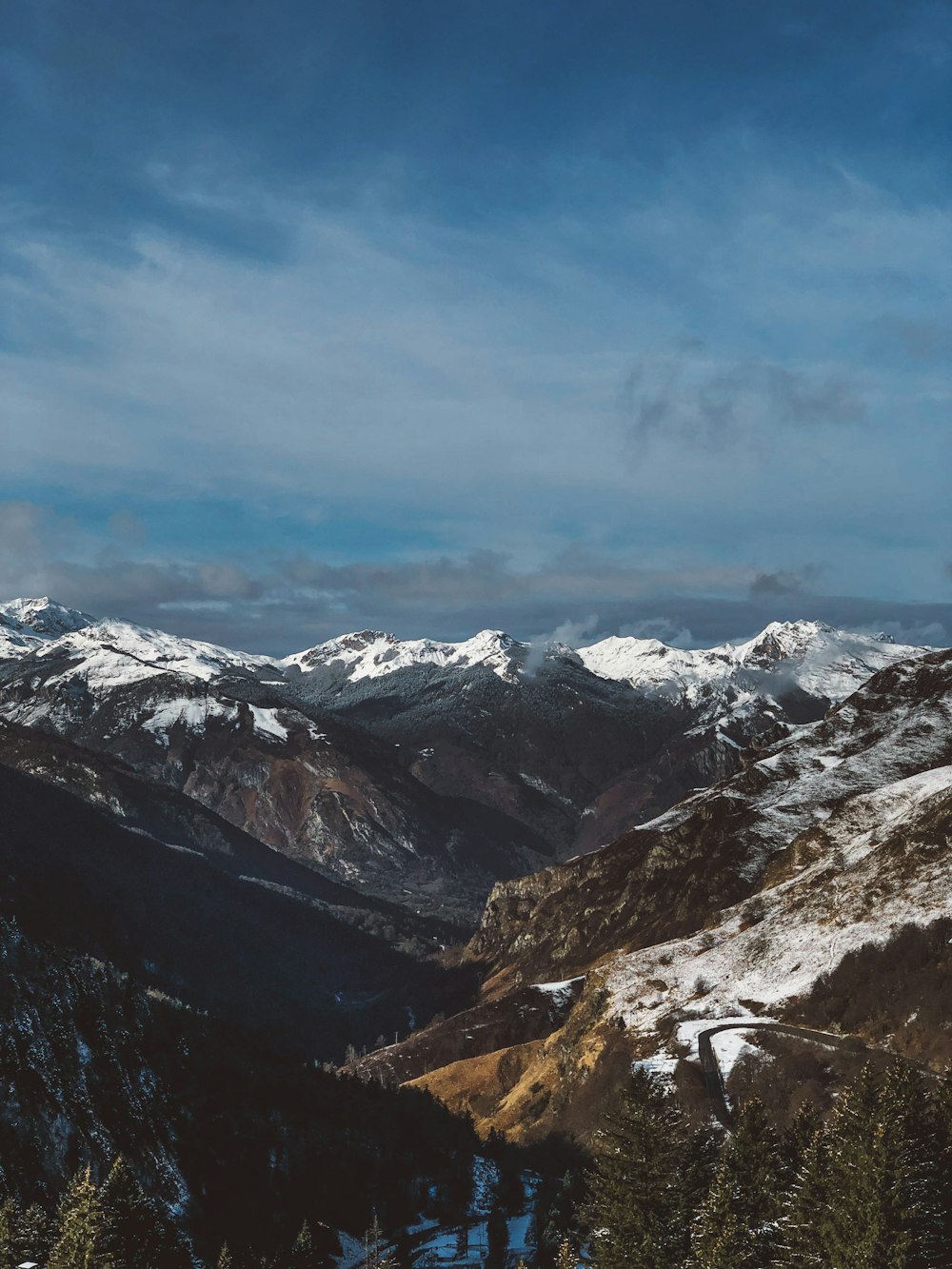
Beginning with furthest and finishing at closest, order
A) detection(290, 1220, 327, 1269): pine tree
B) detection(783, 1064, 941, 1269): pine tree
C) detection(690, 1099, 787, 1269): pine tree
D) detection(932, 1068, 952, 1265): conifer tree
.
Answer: detection(290, 1220, 327, 1269): pine tree < detection(690, 1099, 787, 1269): pine tree < detection(932, 1068, 952, 1265): conifer tree < detection(783, 1064, 941, 1269): pine tree

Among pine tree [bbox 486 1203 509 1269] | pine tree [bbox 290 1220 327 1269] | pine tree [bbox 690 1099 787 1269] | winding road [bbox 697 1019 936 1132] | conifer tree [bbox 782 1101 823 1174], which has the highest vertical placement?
pine tree [bbox 690 1099 787 1269]

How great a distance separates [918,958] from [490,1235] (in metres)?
81.0

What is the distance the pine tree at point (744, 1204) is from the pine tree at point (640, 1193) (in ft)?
10.5

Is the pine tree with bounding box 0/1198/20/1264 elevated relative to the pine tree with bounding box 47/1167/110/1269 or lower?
lower

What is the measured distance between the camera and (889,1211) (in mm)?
65000

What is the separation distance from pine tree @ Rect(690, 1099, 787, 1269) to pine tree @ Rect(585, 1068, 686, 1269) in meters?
3.20

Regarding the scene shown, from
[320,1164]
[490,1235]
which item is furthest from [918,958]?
[320,1164]

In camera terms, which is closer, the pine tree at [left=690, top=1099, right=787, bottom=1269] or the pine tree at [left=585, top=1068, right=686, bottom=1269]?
the pine tree at [left=690, top=1099, right=787, bottom=1269]

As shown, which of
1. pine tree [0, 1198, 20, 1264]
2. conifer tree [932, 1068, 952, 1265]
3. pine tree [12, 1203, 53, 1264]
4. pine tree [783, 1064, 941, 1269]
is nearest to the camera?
pine tree [783, 1064, 941, 1269]

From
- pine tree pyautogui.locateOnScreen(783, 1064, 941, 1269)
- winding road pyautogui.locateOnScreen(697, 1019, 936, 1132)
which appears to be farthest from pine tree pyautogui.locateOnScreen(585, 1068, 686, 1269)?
winding road pyautogui.locateOnScreen(697, 1019, 936, 1132)

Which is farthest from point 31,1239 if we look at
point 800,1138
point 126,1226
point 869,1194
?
point 869,1194

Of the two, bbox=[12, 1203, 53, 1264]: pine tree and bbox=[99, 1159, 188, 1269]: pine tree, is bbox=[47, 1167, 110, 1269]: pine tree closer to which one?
bbox=[99, 1159, 188, 1269]: pine tree

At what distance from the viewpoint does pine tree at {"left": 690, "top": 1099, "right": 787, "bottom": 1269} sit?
69688mm

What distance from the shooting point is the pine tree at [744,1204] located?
6969cm
